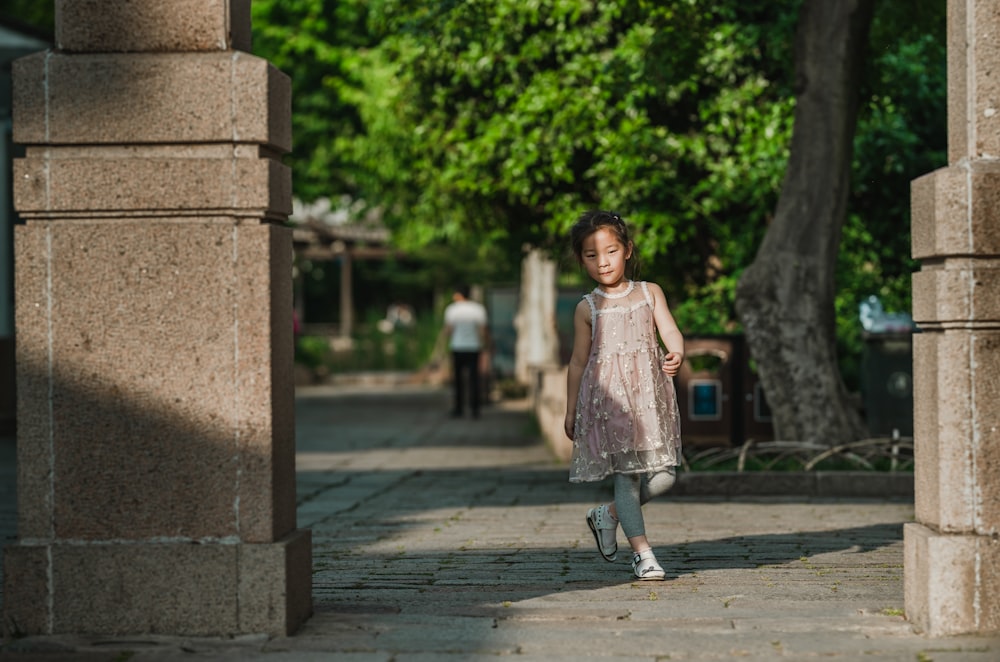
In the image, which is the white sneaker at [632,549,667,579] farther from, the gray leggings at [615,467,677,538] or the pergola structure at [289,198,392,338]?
the pergola structure at [289,198,392,338]

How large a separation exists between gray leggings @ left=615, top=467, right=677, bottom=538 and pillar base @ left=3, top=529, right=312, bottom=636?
1849 mm

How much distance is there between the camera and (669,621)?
5312mm

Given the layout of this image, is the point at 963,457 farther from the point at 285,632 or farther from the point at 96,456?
the point at 96,456

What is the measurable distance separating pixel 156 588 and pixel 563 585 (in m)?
1.81

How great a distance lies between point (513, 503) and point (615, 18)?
19.7ft

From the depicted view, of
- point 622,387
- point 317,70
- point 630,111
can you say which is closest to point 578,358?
point 622,387

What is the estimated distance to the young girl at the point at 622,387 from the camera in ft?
21.1

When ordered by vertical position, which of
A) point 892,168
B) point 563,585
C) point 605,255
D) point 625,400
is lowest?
point 563,585

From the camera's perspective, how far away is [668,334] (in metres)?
6.37

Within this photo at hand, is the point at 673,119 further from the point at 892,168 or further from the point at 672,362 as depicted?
the point at 672,362

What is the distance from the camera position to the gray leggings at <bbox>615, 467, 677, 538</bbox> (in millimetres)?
6473

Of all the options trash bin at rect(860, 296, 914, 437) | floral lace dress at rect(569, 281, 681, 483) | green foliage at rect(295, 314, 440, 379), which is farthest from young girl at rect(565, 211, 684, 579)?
green foliage at rect(295, 314, 440, 379)

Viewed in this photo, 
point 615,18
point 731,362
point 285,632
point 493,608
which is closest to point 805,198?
point 731,362

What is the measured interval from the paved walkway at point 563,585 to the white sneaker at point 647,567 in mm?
67
